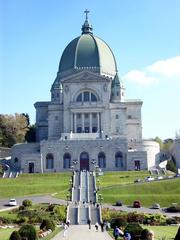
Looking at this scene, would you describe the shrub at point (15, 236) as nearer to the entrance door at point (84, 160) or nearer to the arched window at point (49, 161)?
the entrance door at point (84, 160)

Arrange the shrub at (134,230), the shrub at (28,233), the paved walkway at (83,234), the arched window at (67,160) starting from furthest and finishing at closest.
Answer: the arched window at (67,160) < the paved walkway at (83,234) < the shrub at (28,233) < the shrub at (134,230)

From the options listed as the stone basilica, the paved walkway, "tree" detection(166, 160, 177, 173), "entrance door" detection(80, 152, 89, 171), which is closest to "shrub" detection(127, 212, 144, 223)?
the paved walkway

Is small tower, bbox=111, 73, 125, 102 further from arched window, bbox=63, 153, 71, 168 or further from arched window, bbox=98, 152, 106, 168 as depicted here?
arched window, bbox=63, 153, 71, 168

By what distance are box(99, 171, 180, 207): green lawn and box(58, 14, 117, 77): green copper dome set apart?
4246 cm

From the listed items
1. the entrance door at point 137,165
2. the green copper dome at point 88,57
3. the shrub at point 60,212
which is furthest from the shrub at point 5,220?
the green copper dome at point 88,57

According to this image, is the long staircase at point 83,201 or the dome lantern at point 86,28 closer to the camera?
the long staircase at point 83,201

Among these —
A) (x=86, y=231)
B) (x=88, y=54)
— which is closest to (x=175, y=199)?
(x=86, y=231)

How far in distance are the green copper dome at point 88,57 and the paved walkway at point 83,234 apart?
→ 73.5 metres

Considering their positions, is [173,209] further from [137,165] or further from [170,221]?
[137,165]

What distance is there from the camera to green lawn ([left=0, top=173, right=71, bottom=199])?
230 ft

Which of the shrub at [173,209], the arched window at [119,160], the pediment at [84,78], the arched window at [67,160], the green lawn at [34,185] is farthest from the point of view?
the pediment at [84,78]

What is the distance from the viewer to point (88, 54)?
4589 inches

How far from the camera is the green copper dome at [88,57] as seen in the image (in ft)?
380

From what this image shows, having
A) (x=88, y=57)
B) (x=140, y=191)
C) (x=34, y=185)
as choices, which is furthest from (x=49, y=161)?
(x=140, y=191)
